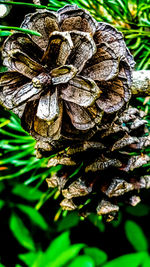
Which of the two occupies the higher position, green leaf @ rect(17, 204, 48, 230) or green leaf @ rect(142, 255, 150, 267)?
green leaf @ rect(17, 204, 48, 230)

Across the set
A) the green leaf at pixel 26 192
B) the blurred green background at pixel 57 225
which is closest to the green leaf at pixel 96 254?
the blurred green background at pixel 57 225

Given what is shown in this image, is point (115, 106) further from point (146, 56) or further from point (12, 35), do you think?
point (146, 56)

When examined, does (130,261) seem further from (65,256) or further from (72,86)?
(72,86)

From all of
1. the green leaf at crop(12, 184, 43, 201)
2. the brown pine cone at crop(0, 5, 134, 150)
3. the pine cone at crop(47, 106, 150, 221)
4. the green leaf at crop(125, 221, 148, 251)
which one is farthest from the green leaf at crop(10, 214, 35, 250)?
the brown pine cone at crop(0, 5, 134, 150)

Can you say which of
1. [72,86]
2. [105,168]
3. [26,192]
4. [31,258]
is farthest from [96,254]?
[72,86]

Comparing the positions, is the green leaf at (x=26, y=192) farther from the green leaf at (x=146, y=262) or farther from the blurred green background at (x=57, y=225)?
the green leaf at (x=146, y=262)

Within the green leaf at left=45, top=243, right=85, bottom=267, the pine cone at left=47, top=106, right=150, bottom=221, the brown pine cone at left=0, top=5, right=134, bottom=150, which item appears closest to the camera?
the brown pine cone at left=0, top=5, right=134, bottom=150

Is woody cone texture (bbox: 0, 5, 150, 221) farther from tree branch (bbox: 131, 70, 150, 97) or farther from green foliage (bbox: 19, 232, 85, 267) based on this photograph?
green foliage (bbox: 19, 232, 85, 267)
